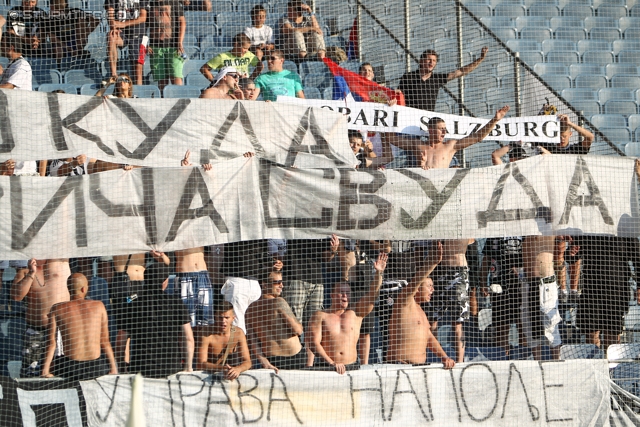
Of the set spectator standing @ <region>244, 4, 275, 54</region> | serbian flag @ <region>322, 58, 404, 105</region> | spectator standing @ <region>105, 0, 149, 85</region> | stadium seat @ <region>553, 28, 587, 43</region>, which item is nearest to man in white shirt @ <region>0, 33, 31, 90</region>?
spectator standing @ <region>105, 0, 149, 85</region>

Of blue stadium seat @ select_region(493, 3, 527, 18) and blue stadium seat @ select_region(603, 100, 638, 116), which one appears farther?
blue stadium seat @ select_region(493, 3, 527, 18)

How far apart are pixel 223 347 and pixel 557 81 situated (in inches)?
244

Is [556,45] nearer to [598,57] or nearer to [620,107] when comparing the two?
[598,57]

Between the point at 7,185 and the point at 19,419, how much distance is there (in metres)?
1.85

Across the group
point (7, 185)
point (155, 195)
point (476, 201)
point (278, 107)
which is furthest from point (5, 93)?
point (476, 201)

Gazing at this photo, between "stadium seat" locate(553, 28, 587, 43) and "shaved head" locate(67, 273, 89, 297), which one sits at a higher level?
"stadium seat" locate(553, 28, 587, 43)

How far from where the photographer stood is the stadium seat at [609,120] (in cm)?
1171

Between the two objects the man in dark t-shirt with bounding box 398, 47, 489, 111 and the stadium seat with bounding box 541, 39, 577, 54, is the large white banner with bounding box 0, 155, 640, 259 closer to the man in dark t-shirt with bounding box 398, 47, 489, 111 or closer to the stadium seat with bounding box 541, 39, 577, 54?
the man in dark t-shirt with bounding box 398, 47, 489, 111

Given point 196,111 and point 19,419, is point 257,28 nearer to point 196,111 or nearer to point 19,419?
point 196,111

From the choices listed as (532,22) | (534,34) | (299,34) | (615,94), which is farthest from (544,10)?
(299,34)

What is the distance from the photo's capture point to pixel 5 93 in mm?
8273

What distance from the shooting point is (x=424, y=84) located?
10.1 metres

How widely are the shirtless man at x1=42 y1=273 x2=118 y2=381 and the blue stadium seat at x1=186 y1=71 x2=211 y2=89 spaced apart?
331 cm

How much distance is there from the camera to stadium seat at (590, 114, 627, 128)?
11711 mm
